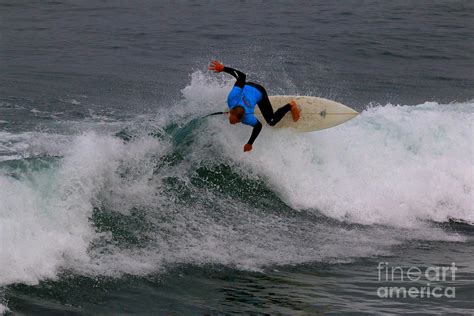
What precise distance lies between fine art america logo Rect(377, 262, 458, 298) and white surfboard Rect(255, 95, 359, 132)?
10.7 feet

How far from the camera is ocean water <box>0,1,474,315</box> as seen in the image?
817 cm

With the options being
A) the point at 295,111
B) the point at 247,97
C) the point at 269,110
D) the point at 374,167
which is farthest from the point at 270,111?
the point at 374,167

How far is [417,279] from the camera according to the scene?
8.80 meters

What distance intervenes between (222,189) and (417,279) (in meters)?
3.66

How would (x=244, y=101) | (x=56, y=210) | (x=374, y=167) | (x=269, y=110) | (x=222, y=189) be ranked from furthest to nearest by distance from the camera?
(x=374, y=167)
(x=269, y=110)
(x=222, y=189)
(x=244, y=101)
(x=56, y=210)

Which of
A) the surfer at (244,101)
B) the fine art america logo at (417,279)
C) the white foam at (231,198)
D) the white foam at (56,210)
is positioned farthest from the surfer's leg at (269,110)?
the fine art america logo at (417,279)

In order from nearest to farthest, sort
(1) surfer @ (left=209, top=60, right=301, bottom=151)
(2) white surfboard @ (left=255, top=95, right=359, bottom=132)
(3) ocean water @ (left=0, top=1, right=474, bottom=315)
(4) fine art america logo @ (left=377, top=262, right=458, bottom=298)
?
(3) ocean water @ (left=0, top=1, right=474, bottom=315), (4) fine art america logo @ (left=377, top=262, right=458, bottom=298), (1) surfer @ (left=209, top=60, right=301, bottom=151), (2) white surfboard @ (left=255, top=95, right=359, bottom=132)

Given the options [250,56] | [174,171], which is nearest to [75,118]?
[174,171]

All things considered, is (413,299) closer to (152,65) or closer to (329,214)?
(329,214)

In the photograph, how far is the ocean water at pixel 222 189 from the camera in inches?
322

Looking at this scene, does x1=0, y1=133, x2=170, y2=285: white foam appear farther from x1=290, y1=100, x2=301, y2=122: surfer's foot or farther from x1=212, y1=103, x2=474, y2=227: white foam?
x1=290, y1=100, x2=301, y2=122: surfer's foot

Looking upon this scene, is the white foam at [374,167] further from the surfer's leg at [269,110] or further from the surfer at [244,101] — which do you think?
the surfer at [244,101]

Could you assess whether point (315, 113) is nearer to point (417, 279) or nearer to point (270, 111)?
point (270, 111)

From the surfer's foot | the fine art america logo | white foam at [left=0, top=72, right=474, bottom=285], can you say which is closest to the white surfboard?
the surfer's foot
